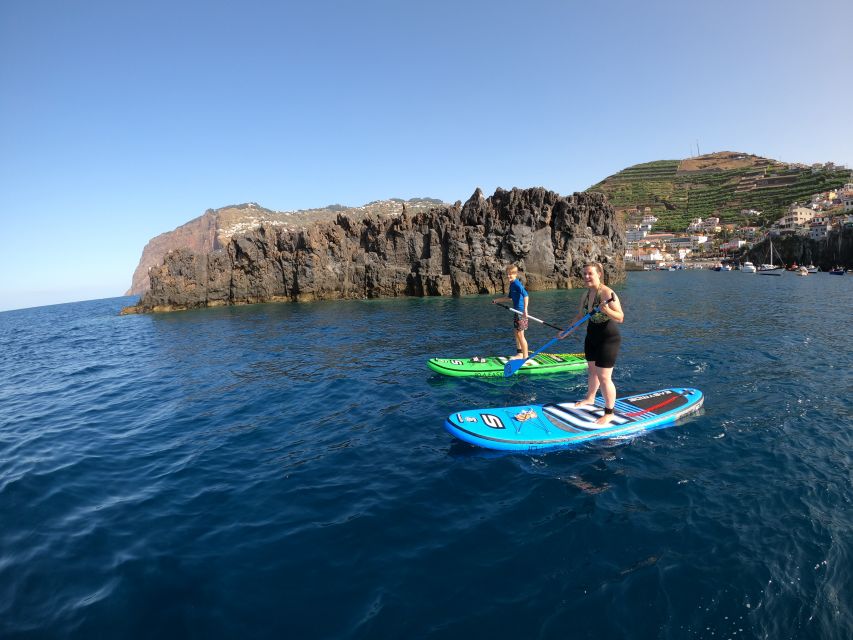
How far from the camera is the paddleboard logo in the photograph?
8.86 metres

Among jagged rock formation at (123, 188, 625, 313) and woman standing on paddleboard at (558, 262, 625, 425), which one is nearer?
woman standing on paddleboard at (558, 262, 625, 425)

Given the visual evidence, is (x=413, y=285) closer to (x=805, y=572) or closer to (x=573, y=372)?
(x=573, y=372)

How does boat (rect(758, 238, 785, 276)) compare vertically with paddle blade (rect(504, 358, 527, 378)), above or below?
below

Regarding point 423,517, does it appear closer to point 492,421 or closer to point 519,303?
point 492,421

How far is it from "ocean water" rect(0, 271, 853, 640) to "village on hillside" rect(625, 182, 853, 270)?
116 meters

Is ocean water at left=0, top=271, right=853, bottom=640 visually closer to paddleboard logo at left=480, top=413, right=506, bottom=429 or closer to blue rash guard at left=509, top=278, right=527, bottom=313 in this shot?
paddleboard logo at left=480, top=413, right=506, bottom=429

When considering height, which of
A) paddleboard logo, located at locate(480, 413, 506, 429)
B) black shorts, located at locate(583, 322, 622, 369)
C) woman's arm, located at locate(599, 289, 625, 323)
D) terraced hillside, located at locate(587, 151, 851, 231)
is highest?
terraced hillside, located at locate(587, 151, 851, 231)

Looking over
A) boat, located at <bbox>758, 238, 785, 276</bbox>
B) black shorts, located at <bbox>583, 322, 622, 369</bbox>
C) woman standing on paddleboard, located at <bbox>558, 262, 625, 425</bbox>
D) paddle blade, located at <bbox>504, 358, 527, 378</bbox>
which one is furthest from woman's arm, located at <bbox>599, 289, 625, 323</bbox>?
boat, located at <bbox>758, 238, 785, 276</bbox>

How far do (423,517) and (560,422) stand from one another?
4150 mm

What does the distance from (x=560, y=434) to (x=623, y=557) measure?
133 inches

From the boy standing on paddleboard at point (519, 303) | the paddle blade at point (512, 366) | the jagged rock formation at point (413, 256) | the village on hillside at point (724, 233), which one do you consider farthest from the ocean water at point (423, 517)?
the village on hillside at point (724, 233)

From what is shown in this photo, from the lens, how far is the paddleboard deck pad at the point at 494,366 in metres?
14.7

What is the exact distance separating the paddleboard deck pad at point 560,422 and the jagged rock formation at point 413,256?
48.7m

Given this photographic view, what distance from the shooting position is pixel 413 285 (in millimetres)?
62500
